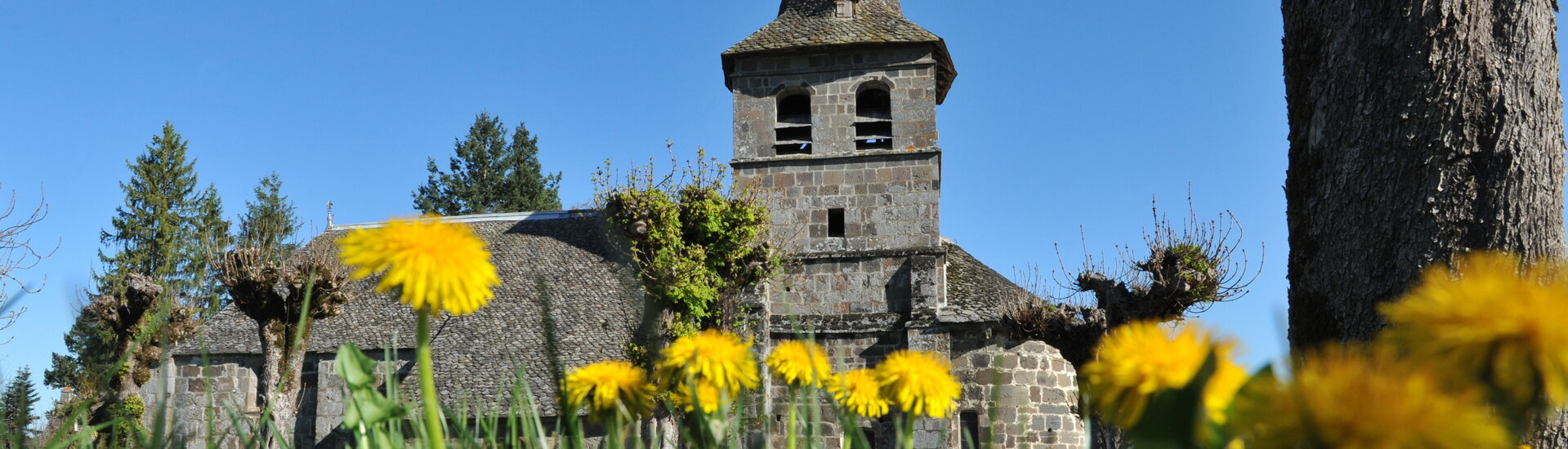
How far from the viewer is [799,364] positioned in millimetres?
2348

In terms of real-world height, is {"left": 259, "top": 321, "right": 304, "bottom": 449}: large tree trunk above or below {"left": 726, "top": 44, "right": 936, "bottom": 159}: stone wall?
below

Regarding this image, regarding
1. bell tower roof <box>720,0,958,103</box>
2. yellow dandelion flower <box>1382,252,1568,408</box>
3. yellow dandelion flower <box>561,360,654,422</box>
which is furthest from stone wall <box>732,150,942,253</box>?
yellow dandelion flower <box>1382,252,1568,408</box>

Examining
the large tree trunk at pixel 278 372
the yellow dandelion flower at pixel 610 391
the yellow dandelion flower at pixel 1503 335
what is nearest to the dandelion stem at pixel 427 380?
the yellow dandelion flower at pixel 610 391

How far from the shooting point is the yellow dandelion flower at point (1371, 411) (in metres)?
0.83

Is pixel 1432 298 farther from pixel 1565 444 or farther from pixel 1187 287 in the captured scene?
pixel 1187 287

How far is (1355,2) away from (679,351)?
11.4ft

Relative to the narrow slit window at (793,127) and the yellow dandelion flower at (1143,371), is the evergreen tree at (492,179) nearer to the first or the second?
the narrow slit window at (793,127)

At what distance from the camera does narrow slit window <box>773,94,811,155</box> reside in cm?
2303

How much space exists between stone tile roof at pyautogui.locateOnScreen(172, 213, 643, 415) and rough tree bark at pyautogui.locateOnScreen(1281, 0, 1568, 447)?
17136 mm

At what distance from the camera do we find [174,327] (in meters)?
20.0

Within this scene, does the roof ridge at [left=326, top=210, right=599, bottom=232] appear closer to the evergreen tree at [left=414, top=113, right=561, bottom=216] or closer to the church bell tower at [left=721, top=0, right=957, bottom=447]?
the church bell tower at [left=721, top=0, right=957, bottom=447]

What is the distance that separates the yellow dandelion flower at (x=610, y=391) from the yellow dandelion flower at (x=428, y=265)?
0.60m

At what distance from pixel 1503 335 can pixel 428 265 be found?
3.63 feet

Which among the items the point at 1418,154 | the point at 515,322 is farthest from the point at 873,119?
the point at 1418,154
